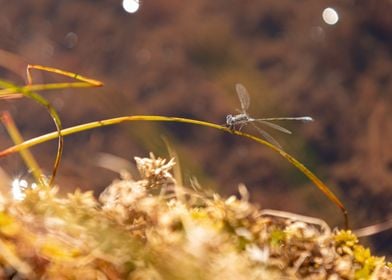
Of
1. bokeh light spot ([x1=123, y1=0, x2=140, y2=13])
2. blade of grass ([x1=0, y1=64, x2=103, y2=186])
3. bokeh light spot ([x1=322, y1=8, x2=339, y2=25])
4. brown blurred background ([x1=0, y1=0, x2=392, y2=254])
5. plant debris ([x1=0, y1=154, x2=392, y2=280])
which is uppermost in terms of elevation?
bokeh light spot ([x1=123, y1=0, x2=140, y2=13])

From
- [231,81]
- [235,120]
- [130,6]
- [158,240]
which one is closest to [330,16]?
[231,81]

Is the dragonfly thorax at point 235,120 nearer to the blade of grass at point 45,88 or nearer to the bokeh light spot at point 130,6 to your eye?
the blade of grass at point 45,88

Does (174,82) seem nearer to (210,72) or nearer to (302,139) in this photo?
(210,72)

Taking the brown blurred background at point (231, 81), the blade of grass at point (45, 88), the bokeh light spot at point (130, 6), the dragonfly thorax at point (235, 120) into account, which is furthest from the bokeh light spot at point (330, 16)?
the blade of grass at point (45, 88)

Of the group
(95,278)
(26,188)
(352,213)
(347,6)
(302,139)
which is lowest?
(95,278)

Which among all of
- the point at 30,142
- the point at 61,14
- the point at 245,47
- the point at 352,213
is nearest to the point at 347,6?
the point at 245,47

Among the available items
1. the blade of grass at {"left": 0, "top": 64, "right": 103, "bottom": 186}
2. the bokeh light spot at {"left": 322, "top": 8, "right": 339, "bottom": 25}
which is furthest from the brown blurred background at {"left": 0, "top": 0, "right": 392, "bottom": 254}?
the blade of grass at {"left": 0, "top": 64, "right": 103, "bottom": 186}

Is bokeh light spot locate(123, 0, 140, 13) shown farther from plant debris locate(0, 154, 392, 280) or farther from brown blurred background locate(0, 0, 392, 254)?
plant debris locate(0, 154, 392, 280)
